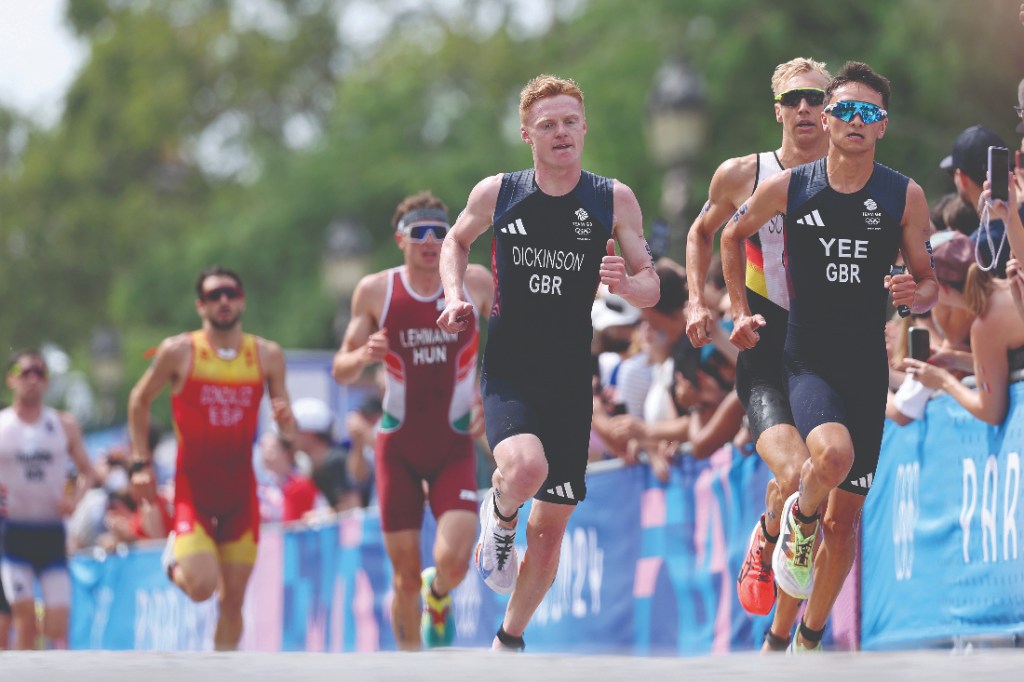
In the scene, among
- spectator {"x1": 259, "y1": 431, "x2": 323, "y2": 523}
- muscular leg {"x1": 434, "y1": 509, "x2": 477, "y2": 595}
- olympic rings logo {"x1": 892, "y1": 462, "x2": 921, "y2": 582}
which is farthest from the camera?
spectator {"x1": 259, "y1": 431, "x2": 323, "y2": 523}

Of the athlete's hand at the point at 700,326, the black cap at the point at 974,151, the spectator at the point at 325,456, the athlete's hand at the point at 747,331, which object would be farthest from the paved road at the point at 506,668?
the spectator at the point at 325,456

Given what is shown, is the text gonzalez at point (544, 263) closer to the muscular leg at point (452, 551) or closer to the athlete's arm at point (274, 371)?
the muscular leg at point (452, 551)

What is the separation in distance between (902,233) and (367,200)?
1459 inches

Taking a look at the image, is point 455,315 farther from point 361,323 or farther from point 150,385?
point 150,385

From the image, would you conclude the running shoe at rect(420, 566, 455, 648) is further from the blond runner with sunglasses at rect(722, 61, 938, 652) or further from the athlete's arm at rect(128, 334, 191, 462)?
the blond runner with sunglasses at rect(722, 61, 938, 652)

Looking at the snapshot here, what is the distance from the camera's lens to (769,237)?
895cm

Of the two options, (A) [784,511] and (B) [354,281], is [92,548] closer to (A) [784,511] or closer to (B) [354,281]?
(B) [354,281]

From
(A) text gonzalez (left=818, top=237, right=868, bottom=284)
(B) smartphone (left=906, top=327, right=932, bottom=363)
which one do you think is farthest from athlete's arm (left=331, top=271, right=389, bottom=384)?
(A) text gonzalez (left=818, top=237, right=868, bottom=284)

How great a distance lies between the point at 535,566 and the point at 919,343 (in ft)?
7.07

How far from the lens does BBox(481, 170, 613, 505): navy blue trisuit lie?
8.59 metres

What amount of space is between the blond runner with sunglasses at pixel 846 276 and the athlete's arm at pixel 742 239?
0.04 feet

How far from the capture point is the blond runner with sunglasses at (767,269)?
8.74 meters

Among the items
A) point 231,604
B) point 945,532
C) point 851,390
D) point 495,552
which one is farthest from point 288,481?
point 851,390

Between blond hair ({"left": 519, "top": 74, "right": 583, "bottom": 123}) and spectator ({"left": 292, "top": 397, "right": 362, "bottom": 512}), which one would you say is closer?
blond hair ({"left": 519, "top": 74, "right": 583, "bottom": 123})
